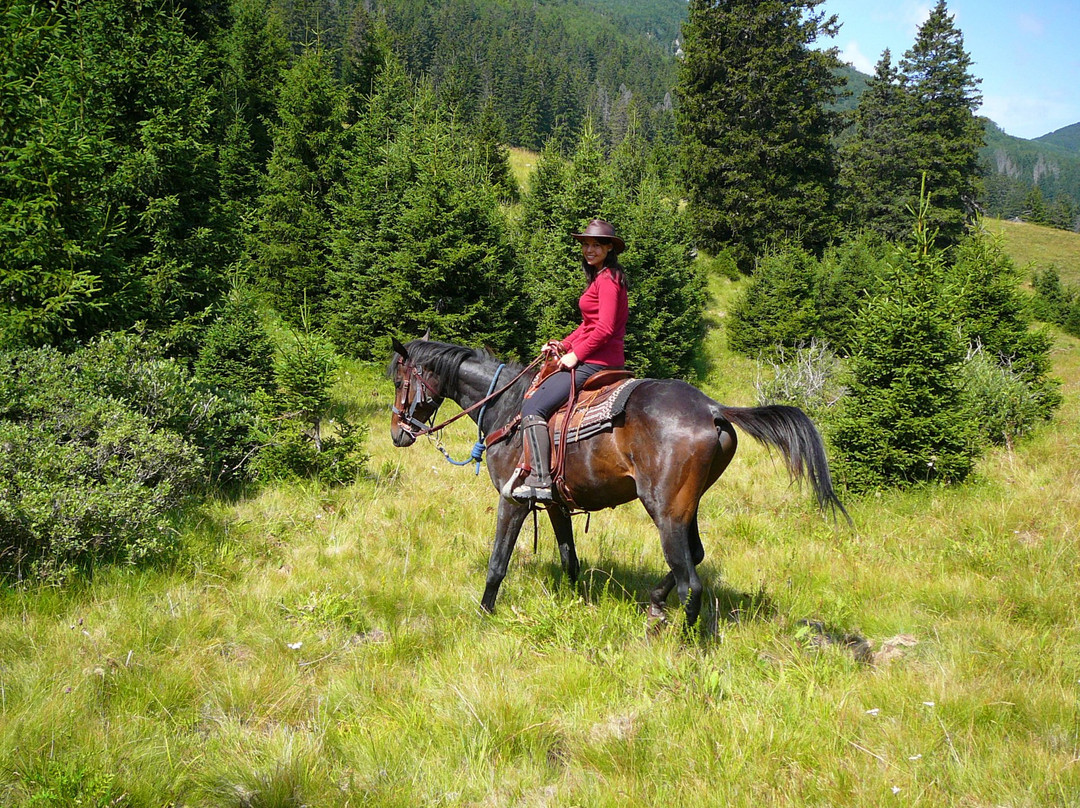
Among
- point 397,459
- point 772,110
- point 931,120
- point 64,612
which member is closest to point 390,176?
point 397,459

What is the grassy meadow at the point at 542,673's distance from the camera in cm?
324

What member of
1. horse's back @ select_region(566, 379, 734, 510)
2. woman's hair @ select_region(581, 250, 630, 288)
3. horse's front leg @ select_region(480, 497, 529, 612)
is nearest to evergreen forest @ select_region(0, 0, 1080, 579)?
horse's front leg @ select_region(480, 497, 529, 612)

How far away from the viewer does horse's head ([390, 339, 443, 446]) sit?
6410 mm

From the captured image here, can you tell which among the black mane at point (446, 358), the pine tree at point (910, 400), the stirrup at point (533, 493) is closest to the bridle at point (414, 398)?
the black mane at point (446, 358)

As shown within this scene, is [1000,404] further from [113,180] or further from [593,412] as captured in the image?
[113,180]

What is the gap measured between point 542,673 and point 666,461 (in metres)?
1.81

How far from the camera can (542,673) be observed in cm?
432

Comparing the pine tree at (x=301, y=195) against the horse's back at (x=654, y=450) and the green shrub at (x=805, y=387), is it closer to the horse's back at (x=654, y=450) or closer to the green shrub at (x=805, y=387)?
the green shrub at (x=805, y=387)

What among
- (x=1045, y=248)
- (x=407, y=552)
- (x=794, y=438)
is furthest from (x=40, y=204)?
(x=1045, y=248)

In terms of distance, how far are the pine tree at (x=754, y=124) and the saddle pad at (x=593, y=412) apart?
Answer: 31021 millimetres

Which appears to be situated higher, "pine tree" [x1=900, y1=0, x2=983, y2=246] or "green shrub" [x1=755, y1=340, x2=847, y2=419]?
"pine tree" [x1=900, y1=0, x2=983, y2=246]

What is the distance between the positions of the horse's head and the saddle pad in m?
1.67

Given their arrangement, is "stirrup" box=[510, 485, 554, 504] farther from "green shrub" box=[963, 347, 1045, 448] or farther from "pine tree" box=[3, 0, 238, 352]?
"green shrub" box=[963, 347, 1045, 448]

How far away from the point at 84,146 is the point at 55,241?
1.20 metres
